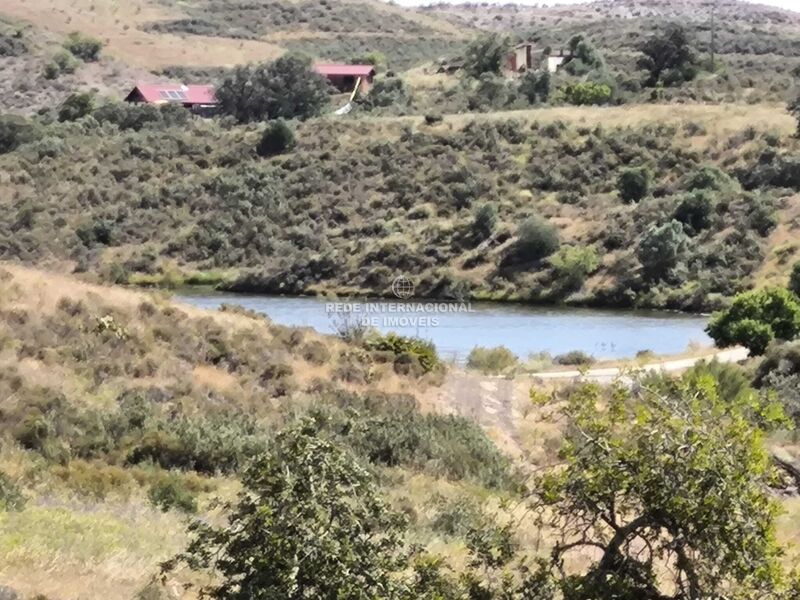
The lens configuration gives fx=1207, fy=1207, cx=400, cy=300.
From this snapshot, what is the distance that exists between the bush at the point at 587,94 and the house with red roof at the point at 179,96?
23714mm

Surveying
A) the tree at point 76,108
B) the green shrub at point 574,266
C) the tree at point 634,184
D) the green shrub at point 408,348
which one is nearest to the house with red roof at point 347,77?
the tree at point 76,108

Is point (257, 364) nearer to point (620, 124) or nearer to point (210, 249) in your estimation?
point (210, 249)

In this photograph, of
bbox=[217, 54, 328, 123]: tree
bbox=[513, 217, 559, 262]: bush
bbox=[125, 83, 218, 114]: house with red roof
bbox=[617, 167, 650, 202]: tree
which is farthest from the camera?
bbox=[125, 83, 218, 114]: house with red roof

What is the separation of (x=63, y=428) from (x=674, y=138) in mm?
50762

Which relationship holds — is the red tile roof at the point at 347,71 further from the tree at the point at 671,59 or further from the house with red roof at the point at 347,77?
the tree at the point at 671,59

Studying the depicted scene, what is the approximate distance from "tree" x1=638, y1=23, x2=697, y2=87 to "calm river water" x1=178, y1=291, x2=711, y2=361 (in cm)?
3022

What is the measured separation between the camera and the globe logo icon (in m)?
53.3

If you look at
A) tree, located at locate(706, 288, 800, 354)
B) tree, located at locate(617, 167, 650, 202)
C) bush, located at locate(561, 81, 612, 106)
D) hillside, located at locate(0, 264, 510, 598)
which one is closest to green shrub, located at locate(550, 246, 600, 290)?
tree, located at locate(617, 167, 650, 202)

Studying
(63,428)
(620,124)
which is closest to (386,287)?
(620,124)

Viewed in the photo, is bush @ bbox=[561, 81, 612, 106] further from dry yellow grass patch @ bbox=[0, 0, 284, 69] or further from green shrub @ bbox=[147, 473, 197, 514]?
green shrub @ bbox=[147, 473, 197, 514]

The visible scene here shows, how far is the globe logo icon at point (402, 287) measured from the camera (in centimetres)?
5331

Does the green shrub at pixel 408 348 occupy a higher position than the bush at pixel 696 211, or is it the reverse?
the green shrub at pixel 408 348

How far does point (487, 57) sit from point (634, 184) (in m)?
27.9

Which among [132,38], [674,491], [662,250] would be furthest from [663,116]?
[674,491]
